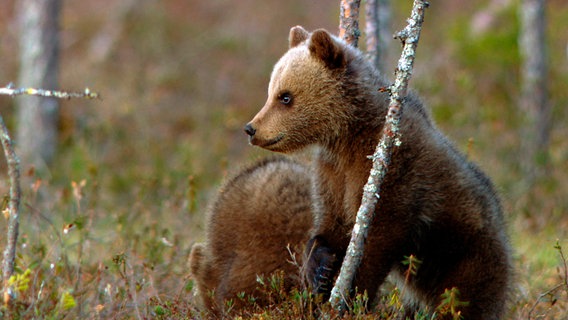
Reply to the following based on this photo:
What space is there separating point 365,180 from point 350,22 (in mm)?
1553

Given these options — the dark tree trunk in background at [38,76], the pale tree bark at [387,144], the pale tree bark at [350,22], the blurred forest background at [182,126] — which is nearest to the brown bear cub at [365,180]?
the pale tree bark at [387,144]

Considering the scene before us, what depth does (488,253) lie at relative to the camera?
15.4ft

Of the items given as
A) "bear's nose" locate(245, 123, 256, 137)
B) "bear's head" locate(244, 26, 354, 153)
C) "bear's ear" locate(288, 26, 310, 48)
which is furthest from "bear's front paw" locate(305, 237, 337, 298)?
"bear's ear" locate(288, 26, 310, 48)

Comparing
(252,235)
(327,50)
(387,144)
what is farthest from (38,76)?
(387,144)

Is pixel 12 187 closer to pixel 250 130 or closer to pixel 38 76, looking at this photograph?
pixel 250 130

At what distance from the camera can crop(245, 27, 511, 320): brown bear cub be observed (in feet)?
14.7

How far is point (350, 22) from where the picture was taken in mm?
5602

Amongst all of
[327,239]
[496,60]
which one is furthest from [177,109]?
[327,239]

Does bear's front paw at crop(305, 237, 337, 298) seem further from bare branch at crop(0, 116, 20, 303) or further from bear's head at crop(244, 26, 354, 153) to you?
bare branch at crop(0, 116, 20, 303)

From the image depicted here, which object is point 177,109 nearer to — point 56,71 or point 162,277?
point 56,71

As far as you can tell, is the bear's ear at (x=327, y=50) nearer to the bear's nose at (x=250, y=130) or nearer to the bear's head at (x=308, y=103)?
the bear's head at (x=308, y=103)

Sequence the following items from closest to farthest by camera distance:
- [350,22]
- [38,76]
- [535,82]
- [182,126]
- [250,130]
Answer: [250,130] < [350,22] < [535,82] < [38,76] < [182,126]

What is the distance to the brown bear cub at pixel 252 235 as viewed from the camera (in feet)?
17.1

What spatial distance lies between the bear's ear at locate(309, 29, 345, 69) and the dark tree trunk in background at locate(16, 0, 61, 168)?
8.31 metres
